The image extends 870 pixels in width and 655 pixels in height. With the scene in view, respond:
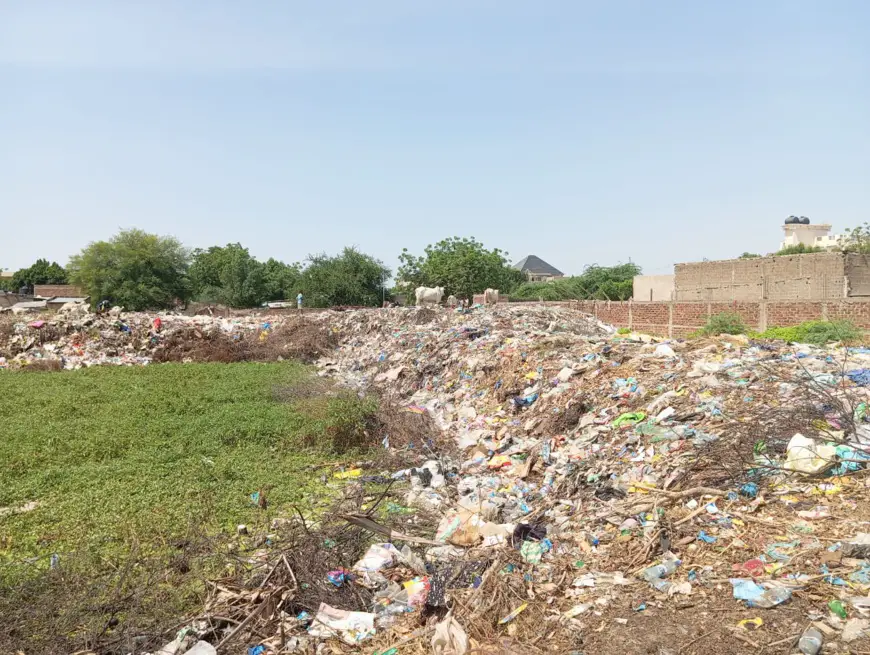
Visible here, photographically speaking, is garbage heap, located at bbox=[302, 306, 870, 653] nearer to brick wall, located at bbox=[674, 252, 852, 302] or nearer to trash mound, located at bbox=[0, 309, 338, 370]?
trash mound, located at bbox=[0, 309, 338, 370]

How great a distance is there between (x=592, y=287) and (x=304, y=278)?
19.1 meters

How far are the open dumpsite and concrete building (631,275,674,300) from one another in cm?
1944

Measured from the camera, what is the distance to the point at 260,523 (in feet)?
15.3

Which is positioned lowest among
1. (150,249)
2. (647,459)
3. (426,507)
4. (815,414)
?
(426,507)

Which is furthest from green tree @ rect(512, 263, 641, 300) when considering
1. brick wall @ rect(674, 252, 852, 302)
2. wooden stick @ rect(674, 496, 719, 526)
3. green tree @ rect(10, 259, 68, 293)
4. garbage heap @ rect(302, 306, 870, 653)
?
green tree @ rect(10, 259, 68, 293)

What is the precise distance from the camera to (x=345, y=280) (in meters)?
34.6

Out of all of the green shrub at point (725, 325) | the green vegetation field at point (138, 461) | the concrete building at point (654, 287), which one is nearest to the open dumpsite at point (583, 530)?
the green vegetation field at point (138, 461)

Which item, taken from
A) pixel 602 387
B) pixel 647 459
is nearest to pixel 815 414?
pixel 647 459

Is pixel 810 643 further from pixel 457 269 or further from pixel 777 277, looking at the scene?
pixel 457 269

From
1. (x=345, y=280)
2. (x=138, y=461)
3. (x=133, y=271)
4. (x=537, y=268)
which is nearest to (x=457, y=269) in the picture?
(x=345, y=280)

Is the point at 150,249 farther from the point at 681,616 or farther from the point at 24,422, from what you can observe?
the point at 681,616

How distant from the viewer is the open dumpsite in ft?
9.57

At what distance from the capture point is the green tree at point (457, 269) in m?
35.9

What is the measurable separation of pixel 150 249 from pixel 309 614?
34.1 meters
